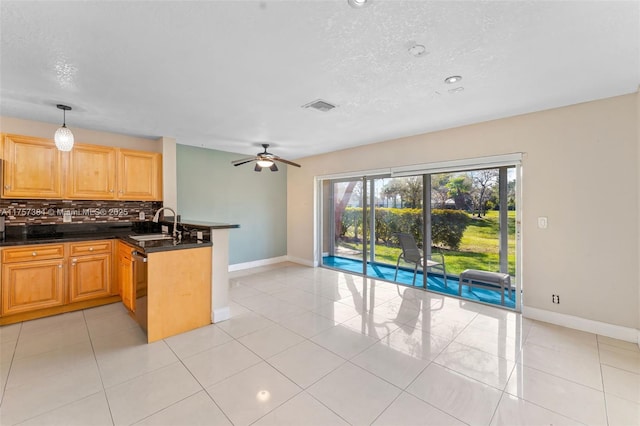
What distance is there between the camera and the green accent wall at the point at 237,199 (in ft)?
16.4

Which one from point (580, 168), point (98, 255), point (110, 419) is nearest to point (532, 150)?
point (580, 168)

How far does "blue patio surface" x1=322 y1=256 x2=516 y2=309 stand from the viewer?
4.07 m

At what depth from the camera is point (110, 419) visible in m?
1.70

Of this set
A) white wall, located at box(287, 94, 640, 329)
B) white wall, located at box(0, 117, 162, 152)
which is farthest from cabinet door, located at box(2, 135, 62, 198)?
white wall, located at box(287, 94, 640, 329)

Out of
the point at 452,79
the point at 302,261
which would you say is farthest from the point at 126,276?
the point at 452,79

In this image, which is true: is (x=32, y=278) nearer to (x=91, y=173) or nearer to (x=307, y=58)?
(x=91, y=173)

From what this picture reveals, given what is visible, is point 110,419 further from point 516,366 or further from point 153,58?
point 516,366

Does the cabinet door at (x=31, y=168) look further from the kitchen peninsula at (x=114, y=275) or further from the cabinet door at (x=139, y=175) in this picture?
the cabinet door at (x=139, y=175)

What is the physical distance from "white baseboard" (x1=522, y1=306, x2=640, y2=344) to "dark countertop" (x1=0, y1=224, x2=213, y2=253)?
4.06m

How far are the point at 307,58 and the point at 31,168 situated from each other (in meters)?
3.85

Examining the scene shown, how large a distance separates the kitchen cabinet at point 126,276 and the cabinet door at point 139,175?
93cm

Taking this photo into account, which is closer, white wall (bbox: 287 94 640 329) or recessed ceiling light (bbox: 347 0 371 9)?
recessed ceiling light (bbox: 347 0 371 9)

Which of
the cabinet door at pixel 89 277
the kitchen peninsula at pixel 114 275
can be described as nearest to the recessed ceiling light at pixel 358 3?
the kitchen peninsula at pixel 114 275

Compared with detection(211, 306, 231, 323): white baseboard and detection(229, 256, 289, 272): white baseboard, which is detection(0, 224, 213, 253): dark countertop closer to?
detection(211, 306, 231, 323): white baseboard
